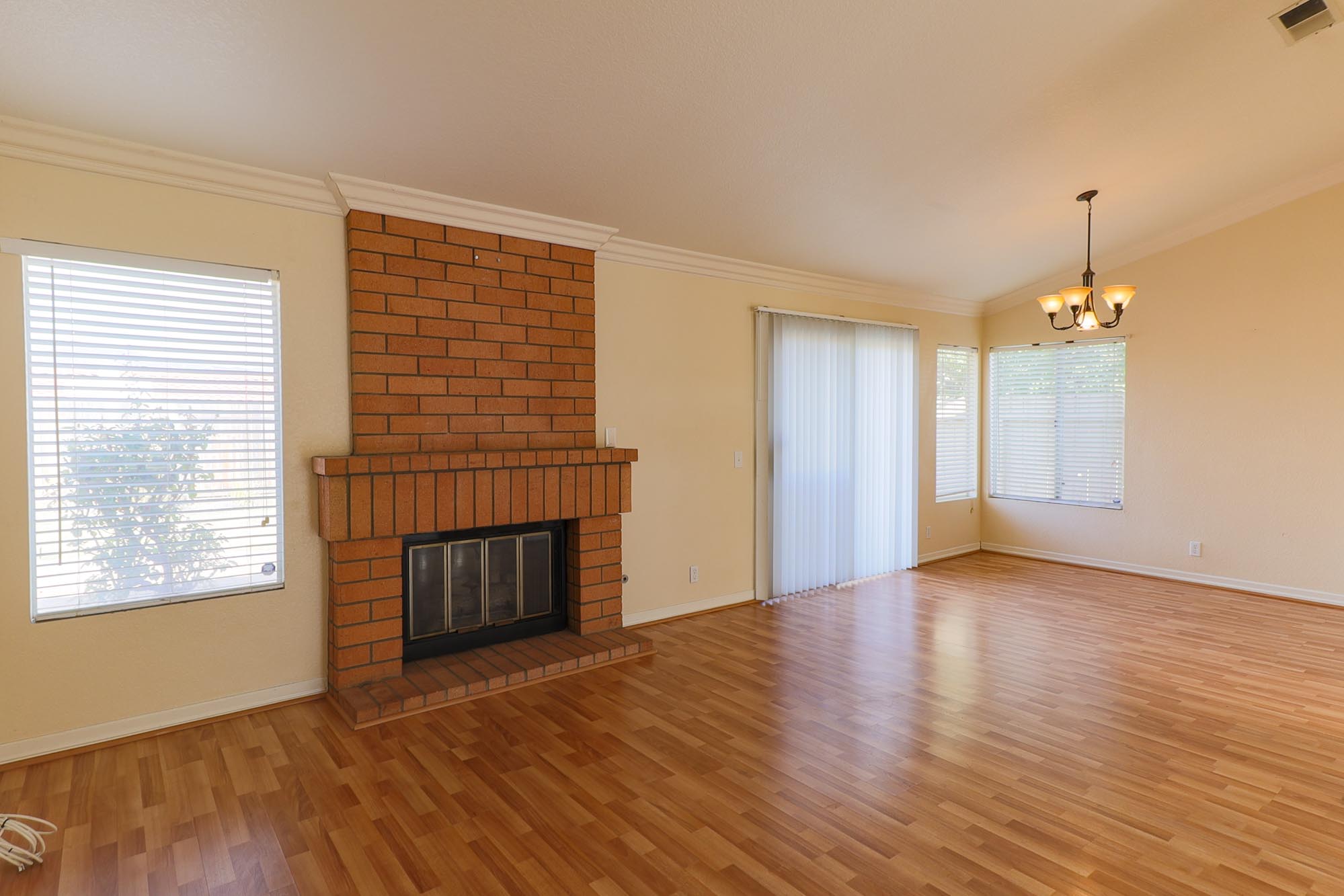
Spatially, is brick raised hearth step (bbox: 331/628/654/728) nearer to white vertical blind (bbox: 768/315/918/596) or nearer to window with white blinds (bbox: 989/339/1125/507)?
white vertical blind (bbox: 768/315/918/596)

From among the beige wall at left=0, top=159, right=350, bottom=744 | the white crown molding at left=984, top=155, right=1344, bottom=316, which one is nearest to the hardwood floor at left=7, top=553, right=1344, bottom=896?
the beige wall at left=0, top=159, right=350, bottom=744

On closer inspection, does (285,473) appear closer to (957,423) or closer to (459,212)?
(459,212)

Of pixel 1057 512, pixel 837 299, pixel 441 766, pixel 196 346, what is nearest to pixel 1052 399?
pixel 1057 512

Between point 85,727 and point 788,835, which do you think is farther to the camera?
point 85,727

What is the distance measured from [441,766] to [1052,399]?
621 centimetres

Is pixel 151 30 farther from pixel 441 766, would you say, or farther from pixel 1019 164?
pixel 1019 164

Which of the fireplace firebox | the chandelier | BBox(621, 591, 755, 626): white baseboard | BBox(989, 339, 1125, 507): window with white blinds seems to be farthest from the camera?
BBox(989, 339, 1125, 507): window with white blinds

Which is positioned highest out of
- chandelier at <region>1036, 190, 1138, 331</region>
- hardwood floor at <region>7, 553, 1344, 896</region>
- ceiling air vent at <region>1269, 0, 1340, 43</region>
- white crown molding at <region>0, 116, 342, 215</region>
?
ceiling air vent at <region>1269, 0, 1340, 43</region>

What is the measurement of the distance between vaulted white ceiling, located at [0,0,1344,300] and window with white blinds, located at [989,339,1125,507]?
201 centimetres

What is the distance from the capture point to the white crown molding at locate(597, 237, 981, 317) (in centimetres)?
452

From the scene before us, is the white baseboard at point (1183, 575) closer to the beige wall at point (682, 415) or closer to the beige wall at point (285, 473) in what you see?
the beige wall at point (682, 415)

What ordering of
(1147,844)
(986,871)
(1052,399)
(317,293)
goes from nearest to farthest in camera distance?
(986,871) → (1147,844) → (317,293) → (1052,399)

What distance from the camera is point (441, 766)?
109 inches

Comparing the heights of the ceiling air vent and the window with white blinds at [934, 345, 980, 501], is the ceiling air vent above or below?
above
